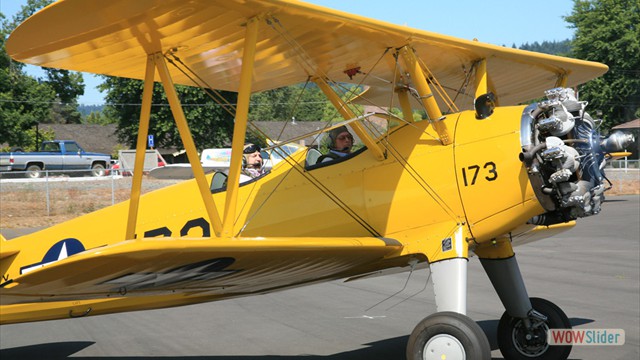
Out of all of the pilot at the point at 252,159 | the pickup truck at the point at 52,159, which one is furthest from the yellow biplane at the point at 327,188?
the pickup truck at the point at 52,159

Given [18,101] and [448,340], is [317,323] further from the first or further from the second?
[18,101]

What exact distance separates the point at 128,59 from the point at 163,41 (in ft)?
3.04

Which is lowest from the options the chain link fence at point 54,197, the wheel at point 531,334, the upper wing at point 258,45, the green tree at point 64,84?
the wheel at point 531,334

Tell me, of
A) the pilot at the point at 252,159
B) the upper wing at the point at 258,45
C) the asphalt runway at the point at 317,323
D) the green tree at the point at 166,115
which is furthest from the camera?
the green tree at the point at 166,115

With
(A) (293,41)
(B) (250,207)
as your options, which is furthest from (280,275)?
(A) (293,41)

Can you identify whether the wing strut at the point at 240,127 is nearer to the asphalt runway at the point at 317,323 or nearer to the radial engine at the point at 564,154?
the asphalt runway at the point at 317,323

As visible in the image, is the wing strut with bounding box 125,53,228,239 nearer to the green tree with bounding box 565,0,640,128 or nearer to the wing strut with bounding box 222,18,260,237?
the wing strut with bounding box 222,18,260,237

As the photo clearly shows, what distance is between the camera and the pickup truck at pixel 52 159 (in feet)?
130

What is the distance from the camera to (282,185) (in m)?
7.07

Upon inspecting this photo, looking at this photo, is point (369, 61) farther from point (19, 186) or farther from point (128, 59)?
point (19, 186)

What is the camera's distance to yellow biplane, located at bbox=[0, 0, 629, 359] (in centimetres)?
560

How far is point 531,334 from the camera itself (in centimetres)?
712

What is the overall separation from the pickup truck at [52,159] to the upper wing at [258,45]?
33831 millimetres

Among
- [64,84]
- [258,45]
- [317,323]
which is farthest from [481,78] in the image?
[64,84]
